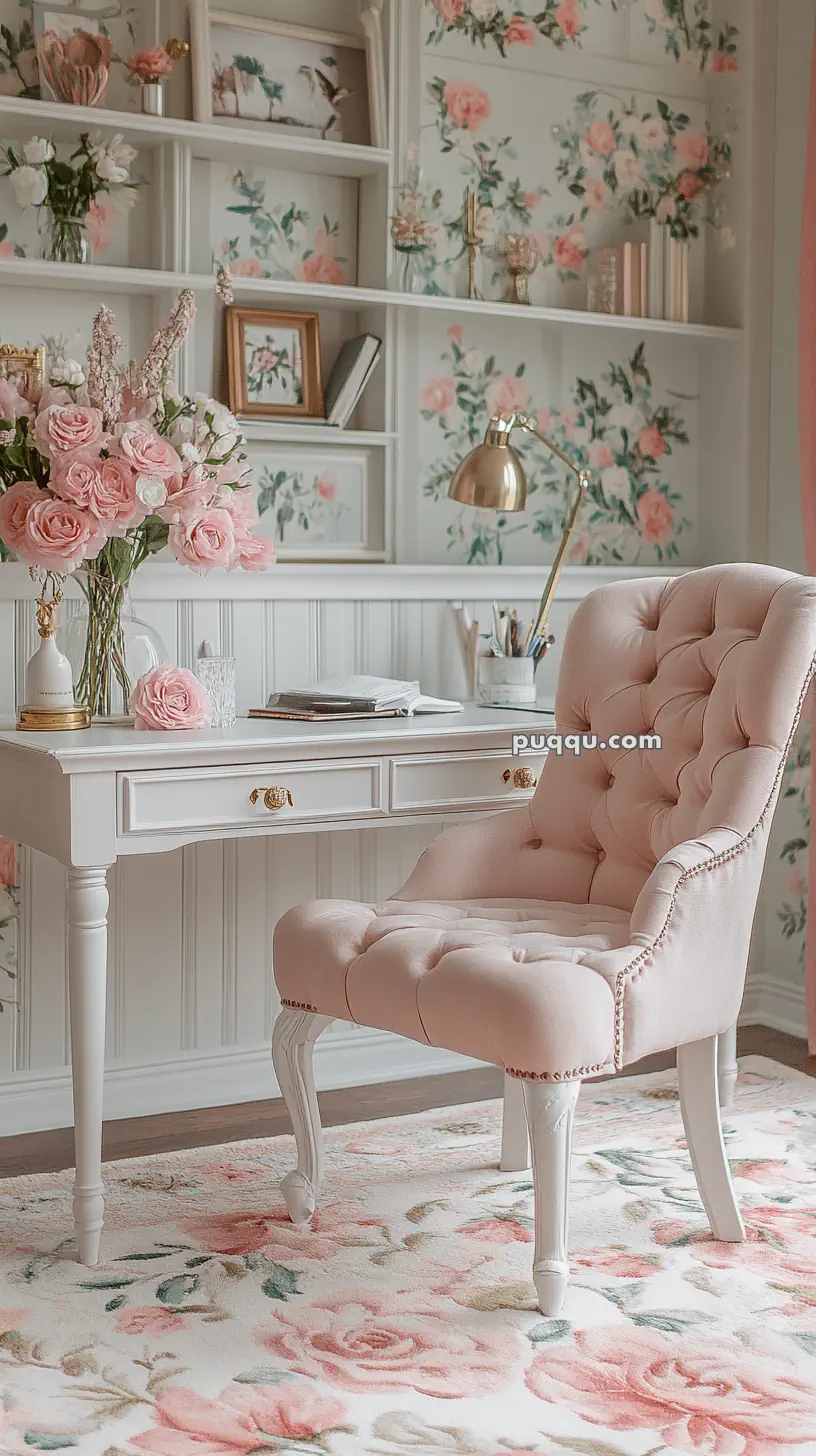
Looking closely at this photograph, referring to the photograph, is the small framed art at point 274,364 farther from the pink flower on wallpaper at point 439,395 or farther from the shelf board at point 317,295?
the pink flower on wallpaper at point 439,395

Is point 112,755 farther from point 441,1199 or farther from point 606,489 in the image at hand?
point 606,489

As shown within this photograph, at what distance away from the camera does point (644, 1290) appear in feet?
7.01

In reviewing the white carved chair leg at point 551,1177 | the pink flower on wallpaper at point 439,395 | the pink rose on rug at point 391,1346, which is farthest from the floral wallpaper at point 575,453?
the pink rose on rug at point 391,1346

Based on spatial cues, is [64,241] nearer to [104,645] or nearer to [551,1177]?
[104,645]

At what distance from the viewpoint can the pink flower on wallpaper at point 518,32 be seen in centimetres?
324

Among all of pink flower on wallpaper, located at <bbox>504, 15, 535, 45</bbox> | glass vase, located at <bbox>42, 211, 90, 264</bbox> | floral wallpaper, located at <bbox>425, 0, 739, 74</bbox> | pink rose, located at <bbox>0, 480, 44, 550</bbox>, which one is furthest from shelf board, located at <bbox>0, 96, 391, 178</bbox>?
pink rose, located at <bbox>0, 480, 44, 550</bbox>

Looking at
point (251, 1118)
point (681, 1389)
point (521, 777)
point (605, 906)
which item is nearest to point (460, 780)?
point (521, 777)

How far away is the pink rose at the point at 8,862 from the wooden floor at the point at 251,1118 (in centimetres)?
47

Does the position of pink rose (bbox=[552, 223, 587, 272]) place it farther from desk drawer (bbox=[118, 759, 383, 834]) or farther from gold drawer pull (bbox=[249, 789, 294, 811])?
gold drawer pull (bbox=[249, 789, 294, 811])

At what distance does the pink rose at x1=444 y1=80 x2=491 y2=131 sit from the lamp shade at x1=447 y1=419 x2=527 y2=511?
76 cm

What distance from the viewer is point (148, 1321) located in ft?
6.70

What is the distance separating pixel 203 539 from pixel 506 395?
1.09 metres

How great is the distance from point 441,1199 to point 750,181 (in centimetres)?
230

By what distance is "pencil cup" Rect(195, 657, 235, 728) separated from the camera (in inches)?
101
